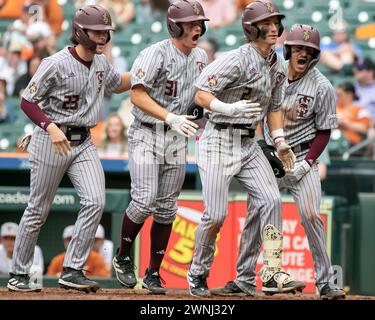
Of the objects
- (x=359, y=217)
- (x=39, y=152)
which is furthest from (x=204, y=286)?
(x=359, y=217)

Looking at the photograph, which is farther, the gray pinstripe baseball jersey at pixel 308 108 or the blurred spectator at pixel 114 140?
the blurred spectator at pixel 114 140

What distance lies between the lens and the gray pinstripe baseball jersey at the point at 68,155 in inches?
280

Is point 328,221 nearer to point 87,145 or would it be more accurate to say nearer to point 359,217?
point 359,217

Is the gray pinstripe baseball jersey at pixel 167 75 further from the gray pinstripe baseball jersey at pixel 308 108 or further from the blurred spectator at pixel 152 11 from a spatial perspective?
the blurred spectator at pixel 152 11

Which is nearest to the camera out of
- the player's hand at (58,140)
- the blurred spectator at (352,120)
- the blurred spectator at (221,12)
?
the player's hand at (58,140)

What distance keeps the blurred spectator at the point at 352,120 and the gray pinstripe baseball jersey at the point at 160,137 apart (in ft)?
14.2

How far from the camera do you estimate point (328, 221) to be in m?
9.60

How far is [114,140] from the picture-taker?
11.3 meters

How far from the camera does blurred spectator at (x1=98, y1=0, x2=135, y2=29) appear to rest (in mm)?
12898

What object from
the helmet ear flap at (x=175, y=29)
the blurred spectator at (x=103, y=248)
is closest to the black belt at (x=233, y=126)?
the helmet ear flap at (x=175, y=29)

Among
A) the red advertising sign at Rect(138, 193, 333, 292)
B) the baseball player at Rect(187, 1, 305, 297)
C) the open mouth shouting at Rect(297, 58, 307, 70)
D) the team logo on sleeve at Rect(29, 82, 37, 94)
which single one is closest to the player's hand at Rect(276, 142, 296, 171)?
the baseball player at Rect(187, 1, 305, 297)

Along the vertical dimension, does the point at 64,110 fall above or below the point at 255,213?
above

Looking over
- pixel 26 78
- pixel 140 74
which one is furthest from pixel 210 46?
pixel 140 74

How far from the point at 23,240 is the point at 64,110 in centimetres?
90
